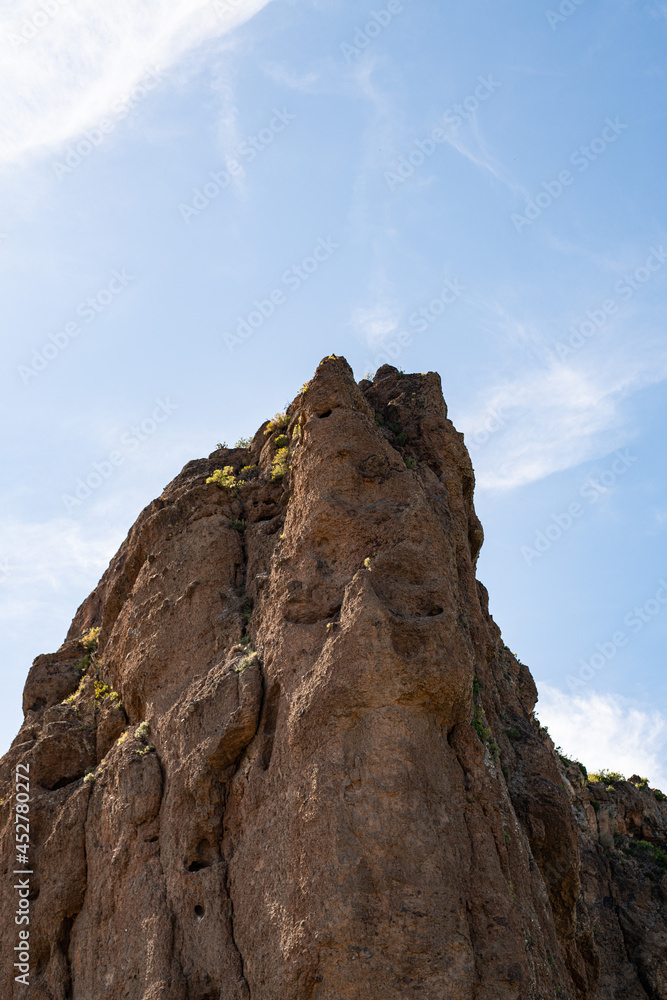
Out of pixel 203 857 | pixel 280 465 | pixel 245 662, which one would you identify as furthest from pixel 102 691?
pixel 280 465

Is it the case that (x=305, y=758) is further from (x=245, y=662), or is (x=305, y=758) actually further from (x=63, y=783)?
(x=63, y=783)

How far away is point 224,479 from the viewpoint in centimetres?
2509

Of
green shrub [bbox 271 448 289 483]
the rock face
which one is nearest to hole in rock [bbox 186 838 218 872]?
the rock face

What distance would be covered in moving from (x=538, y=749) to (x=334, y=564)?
23.0 feet

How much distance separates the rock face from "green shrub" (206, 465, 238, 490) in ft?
0.56

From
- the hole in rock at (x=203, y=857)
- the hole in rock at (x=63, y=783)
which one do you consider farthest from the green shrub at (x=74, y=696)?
the hole in rock at (x=203, y=857)

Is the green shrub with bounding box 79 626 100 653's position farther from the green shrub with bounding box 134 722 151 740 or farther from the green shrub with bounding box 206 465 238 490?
the green shrub with bounding box 206 465 238 490

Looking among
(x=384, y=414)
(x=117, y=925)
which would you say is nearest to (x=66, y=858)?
(x=117, y=925)

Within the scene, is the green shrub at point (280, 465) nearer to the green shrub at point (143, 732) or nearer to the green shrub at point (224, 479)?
the green shrub at point (224, 479)

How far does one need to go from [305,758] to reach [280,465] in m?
9.21

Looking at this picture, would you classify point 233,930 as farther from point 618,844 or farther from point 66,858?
point 618,844

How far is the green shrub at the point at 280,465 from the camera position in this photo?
77.0ft

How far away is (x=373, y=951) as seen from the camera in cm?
1444

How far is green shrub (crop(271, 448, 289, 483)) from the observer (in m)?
23.5
